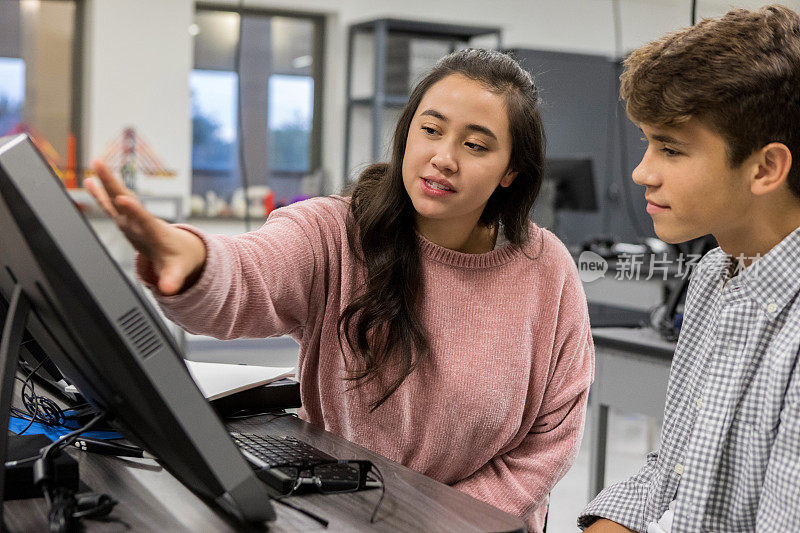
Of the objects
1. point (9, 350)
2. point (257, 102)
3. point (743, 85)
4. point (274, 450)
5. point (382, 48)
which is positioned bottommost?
point (274, 450)

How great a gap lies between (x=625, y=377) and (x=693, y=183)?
57.3 inches

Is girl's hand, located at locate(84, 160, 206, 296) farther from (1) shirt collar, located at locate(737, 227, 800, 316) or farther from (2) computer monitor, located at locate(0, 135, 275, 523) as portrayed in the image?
(1) shirt collar, located at locate(737, 227, 800, 316)

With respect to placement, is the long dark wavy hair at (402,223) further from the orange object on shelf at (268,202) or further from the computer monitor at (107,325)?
the orange object on shelf at (268,202)

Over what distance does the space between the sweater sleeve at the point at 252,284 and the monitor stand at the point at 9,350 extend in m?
0.11

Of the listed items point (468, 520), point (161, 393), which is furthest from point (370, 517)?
point (161, 393)

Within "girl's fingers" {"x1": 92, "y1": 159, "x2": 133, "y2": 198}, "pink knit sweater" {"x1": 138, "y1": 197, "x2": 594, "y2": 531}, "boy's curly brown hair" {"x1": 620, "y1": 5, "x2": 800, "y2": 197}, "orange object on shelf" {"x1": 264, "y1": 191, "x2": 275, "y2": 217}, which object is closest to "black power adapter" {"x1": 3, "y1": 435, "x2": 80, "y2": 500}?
"girl's fingers" {"x1": 92, "y1": 159, "x2": 133, "y2": 198}

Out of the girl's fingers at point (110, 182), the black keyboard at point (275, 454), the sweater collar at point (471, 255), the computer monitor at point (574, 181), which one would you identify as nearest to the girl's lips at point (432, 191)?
the sweater collar at point (471, 255)

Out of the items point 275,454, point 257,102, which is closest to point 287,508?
point 275,454

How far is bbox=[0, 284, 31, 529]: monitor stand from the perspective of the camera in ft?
2.38

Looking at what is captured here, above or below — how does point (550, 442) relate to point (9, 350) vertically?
below

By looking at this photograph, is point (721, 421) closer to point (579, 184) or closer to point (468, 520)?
point (468, 520)

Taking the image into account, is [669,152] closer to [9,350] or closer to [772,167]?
[772,167]

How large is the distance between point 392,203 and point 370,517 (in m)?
0.58

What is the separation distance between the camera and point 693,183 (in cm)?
96
